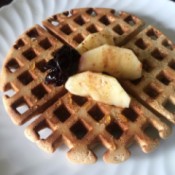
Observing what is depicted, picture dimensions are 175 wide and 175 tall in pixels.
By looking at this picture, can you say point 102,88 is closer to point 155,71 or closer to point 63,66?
point 63,66

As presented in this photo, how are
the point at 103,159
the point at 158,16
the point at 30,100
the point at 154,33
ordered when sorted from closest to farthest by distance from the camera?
1. the point at 103,159
2. the point at 30,100
3. the point at 154,33
4. the point at 158,16

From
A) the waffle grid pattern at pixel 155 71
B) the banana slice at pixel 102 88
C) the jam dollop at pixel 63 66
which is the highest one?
the jam dollop at pixel 63 66

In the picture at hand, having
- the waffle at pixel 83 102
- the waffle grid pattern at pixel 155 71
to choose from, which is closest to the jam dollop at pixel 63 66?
the waffle at pixel 83 102

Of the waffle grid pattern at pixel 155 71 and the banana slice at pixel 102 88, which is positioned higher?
the banana slice at pixel 102 88

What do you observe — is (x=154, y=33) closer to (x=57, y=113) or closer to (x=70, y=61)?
(x=70, y=61)

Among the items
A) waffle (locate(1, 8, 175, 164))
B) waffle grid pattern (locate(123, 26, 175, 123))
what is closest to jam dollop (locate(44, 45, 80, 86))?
waffle (locate(1, 8, 175, 164))

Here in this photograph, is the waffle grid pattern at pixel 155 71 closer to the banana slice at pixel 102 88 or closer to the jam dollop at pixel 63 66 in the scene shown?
the banana slice at pixel 102 88

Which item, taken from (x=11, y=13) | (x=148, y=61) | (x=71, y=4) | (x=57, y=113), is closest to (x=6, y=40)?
(x=11, y=13)
